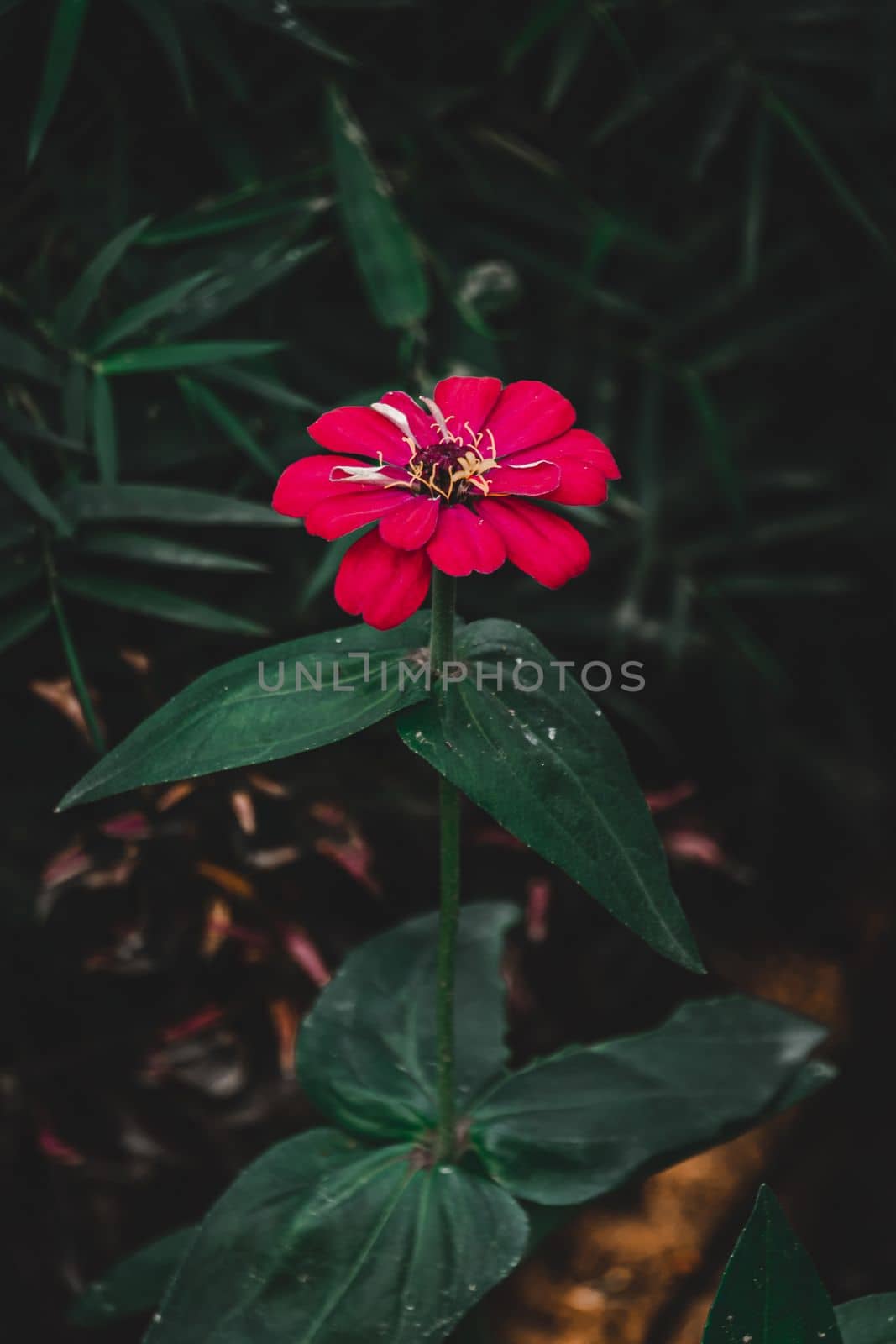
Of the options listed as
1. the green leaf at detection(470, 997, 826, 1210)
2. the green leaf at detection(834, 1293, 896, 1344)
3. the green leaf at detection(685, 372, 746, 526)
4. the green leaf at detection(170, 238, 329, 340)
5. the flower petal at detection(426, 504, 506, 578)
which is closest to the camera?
the flower petal at detection(426, 504, 506, 578)

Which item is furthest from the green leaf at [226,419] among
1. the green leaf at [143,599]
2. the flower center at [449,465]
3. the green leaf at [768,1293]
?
the green leaf at [768,1293]

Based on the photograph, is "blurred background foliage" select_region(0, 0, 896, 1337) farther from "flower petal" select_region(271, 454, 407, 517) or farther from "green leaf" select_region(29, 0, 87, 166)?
"flower petal" select_region(271, 454, 407, 517)

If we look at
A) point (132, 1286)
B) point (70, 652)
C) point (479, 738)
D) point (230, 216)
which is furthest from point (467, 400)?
point (132, 1286)

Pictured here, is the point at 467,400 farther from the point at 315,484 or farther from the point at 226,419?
the point at 226,419

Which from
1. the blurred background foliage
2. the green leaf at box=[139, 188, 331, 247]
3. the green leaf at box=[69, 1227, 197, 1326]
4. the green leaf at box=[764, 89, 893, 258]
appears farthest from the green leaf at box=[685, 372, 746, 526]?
the green leaf at box=[69, 1227, 197, 1326]

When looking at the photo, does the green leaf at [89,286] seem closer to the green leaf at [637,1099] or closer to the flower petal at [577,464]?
the flower petal at [577,464]

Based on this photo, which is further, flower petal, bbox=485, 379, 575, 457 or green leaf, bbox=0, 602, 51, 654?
green leaf, bbox=0, 602, 51, 654
